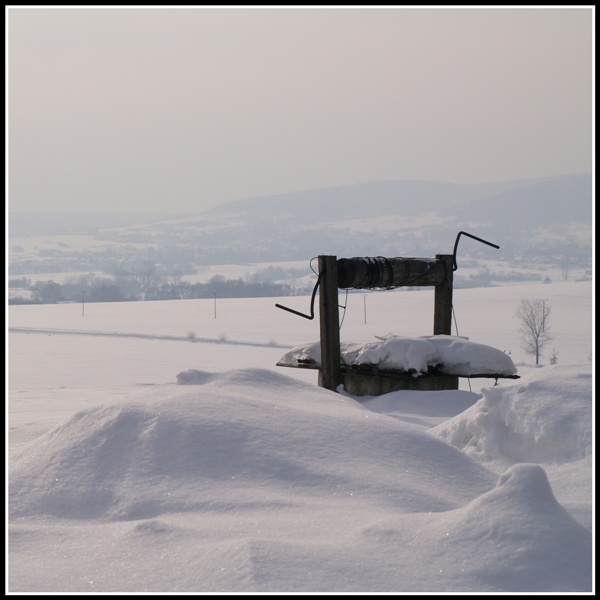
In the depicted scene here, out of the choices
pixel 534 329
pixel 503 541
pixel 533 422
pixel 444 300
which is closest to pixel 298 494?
pixel 503 541

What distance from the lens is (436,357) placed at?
304 inches

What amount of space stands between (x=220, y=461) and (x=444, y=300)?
17.6 feet

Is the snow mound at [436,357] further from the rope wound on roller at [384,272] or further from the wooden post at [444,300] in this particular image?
the wooden post at [444,300]

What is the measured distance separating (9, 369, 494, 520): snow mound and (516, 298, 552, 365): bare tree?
4120 cm

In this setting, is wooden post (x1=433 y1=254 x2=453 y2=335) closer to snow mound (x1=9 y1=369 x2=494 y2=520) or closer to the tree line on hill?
snow mound (x1=9 y1=369 x2=494 y2=520)

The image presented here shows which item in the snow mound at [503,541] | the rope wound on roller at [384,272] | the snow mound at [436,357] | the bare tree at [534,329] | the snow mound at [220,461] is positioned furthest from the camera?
the bare tree at [534,329]

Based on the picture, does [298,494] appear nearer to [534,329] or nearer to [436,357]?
[436,357]

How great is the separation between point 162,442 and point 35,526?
81 cm

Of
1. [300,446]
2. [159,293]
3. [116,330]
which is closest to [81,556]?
[300,446]

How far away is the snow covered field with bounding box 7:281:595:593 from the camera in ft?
9.55

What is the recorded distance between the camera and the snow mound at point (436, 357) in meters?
7.57

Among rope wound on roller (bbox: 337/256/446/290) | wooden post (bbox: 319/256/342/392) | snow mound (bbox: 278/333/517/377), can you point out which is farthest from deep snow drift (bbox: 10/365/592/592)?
rope wound on roller (bbox: 337/256/446/290)

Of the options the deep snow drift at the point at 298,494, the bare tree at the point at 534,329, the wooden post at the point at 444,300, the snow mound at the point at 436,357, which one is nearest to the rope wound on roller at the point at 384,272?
the wooden post at the point at 444,300

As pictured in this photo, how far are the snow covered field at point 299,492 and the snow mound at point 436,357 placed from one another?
0.69 m
